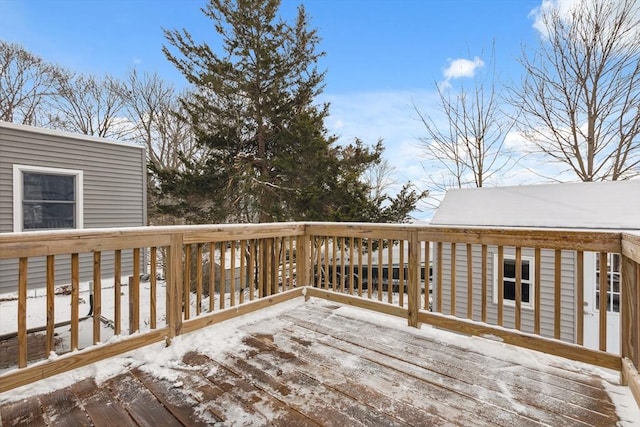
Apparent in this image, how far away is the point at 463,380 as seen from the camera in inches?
81.8

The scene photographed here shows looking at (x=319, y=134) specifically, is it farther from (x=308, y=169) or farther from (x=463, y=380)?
(x=463, y=380)

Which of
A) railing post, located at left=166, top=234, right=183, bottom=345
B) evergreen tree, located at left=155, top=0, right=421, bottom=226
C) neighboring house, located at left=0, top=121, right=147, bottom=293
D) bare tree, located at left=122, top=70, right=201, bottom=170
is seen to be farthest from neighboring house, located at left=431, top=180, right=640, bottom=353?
bare tree, located at left=122, top=70, right=201, bottom=170

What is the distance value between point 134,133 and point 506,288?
560 inches

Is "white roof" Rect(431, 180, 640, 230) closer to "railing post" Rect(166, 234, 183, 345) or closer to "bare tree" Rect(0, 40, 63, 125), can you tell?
"railing post" Rect(166, 234, 183, 345)

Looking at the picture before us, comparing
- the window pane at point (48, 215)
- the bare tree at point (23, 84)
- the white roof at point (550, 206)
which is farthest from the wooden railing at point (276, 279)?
the bare tree at point (23, 84)

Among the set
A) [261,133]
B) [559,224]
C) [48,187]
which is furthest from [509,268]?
[48,187]

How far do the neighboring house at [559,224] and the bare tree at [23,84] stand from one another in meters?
14.1

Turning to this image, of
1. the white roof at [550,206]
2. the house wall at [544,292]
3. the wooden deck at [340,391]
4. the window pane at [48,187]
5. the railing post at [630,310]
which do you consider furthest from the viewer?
the window pane at [48,187]

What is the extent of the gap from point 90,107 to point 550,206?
1564cm

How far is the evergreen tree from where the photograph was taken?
8.84m

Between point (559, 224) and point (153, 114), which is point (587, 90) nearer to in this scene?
point (559, 224)

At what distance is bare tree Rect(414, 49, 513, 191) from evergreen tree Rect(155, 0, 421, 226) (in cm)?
245

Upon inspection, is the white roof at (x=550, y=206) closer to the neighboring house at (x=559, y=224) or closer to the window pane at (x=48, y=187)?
the neighboring house at (x=559, y=224)

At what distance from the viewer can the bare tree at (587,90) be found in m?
8.50
